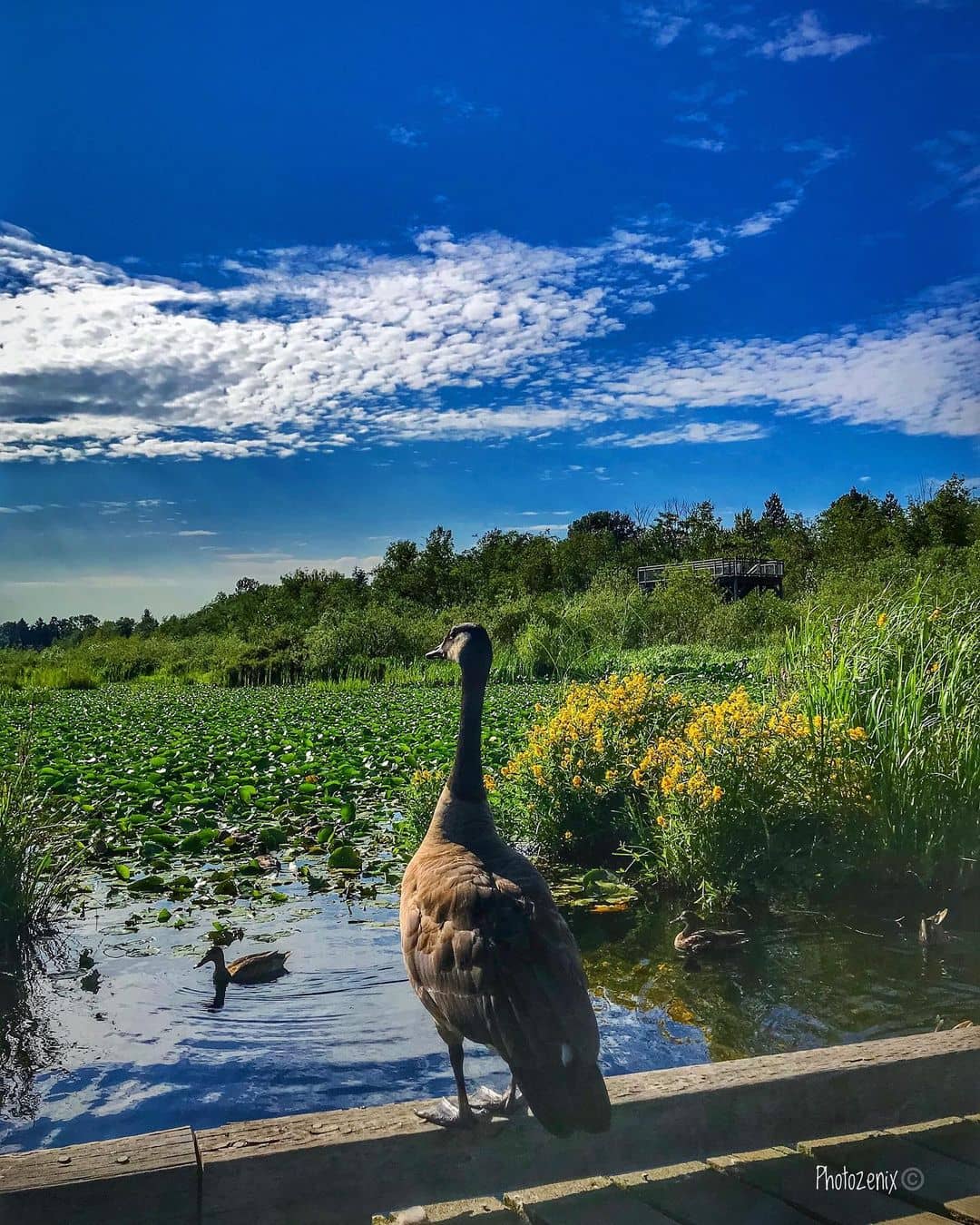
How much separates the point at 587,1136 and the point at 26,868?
3148 millimetres

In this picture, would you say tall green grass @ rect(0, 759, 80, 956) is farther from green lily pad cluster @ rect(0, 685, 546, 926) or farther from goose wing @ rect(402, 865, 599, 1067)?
goose wing @ rect(402, 865, 599, 1067)

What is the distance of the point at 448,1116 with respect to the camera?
71.7 inches

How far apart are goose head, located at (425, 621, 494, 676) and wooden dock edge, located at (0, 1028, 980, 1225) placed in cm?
109

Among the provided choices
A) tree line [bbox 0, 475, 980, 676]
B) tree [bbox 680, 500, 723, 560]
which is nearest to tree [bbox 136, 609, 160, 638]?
tree line [bbox 0, 475, 980, 676]

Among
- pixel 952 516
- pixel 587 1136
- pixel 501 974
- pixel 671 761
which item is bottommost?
pixel 587 1136

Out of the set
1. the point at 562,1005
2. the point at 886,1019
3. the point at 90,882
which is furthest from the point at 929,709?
the point at 90,882

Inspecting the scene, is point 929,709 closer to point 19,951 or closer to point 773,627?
point 19,951

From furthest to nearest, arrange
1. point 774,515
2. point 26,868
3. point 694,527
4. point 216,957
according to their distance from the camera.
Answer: point 774,515, point 694,527, point 26,868, point 216,957

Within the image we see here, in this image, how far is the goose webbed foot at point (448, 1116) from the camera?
71.0 inches

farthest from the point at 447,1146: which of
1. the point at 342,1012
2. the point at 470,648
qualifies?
the point at 342,1012

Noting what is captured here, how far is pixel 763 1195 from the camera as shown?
1806mm

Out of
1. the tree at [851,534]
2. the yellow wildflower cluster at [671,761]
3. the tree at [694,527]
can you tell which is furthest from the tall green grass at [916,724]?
the tree at [851,534]

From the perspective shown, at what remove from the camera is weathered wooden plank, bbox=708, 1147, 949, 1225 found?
1746 millimetres

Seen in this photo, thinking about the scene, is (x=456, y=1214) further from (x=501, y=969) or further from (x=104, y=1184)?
(x=104, y=1184)
